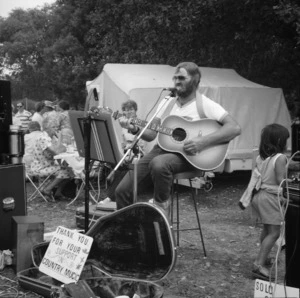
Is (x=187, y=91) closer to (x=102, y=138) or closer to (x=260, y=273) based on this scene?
(x=102, y=138)

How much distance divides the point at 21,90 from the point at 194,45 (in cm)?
2766

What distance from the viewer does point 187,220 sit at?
689 centimetres

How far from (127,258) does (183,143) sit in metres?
1.22

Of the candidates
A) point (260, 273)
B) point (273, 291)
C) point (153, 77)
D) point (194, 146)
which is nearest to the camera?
point (273, 291)

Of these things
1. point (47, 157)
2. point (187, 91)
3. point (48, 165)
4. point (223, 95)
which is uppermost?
point (187, 91)

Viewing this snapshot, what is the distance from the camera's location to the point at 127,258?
4059 mm

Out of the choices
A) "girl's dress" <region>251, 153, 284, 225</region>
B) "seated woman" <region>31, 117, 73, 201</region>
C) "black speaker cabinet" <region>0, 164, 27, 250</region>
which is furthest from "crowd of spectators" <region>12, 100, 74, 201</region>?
"girl's dress" <region>251, 153, 284, 225</region>

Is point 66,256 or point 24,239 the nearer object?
point 66,256

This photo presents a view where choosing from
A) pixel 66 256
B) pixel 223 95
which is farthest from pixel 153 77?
pixel 66 256

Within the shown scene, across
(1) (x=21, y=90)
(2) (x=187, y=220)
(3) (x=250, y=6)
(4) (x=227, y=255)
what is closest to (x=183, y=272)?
(4) (x=227, y=255)

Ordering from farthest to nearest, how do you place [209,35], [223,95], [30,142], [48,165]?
A: [209,35] → [223,95] → [30,142] → [48,165]

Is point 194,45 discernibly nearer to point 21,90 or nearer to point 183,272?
point 183,272

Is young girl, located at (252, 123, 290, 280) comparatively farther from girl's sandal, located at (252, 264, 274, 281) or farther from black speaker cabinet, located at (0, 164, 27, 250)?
black speaker cabinet, located at (0, 164, 27, 250)

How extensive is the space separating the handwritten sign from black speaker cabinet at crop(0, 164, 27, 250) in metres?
0.81
